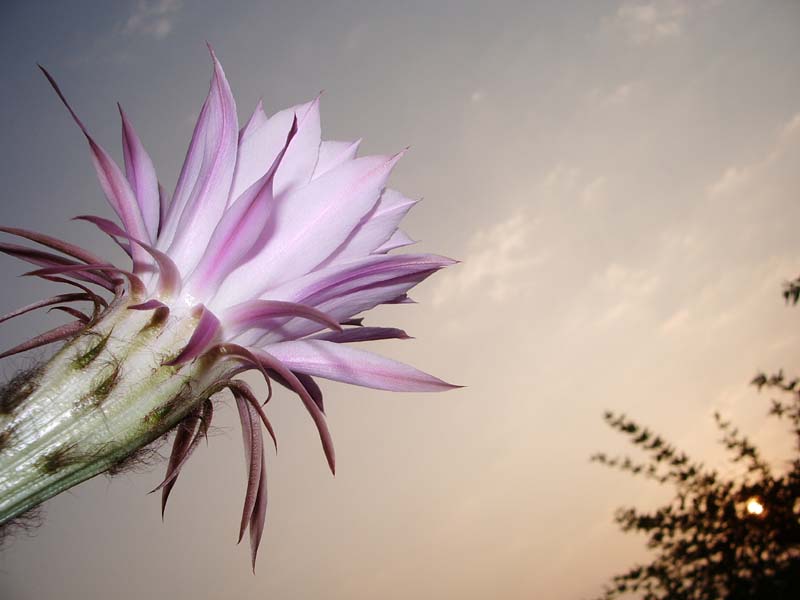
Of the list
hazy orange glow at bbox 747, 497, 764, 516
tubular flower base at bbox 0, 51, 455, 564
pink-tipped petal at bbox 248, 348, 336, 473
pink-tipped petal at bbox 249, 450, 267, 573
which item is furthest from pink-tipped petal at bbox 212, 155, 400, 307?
hazy orange glow at bbox 747, 497, 764, 516

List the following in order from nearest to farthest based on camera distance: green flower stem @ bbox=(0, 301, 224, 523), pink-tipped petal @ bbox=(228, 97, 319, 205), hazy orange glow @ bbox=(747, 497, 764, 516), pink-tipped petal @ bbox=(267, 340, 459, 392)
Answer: green flower stem @ bbox=(0, 301, 224, 523) < pink-tipped petal @ bbox=(267, 340, 459, 392) < pink-tipped petal @ bbox=(228, 97, 319, 205) < hazy orange glow @ bbox=(747, 497, 764, 516)

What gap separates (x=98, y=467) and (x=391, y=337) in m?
0.39

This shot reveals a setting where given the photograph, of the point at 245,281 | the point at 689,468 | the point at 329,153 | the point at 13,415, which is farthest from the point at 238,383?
the point at 689,468

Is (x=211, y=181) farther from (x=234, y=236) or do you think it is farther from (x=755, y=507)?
(x=755, y=507)

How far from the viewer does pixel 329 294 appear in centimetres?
74

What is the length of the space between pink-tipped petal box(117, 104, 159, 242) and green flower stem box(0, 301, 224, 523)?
0.13m

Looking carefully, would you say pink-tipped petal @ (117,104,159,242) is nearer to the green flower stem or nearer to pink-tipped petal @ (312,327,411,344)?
the green flower stem

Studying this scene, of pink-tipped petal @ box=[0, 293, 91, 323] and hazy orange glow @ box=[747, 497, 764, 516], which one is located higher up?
pink-tipped petal @ box=[0, 293, 91, 323]

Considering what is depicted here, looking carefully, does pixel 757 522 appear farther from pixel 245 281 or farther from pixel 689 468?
pixel 245 281

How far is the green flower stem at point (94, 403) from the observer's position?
61 cm

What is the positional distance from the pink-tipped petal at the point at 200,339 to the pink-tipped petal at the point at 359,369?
9 cm

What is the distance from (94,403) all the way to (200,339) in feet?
0.42

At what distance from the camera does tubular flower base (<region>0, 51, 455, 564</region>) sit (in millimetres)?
644

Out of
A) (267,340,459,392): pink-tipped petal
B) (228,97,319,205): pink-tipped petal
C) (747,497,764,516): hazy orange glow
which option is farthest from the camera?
(747,497,764,516): hazy orange glow
